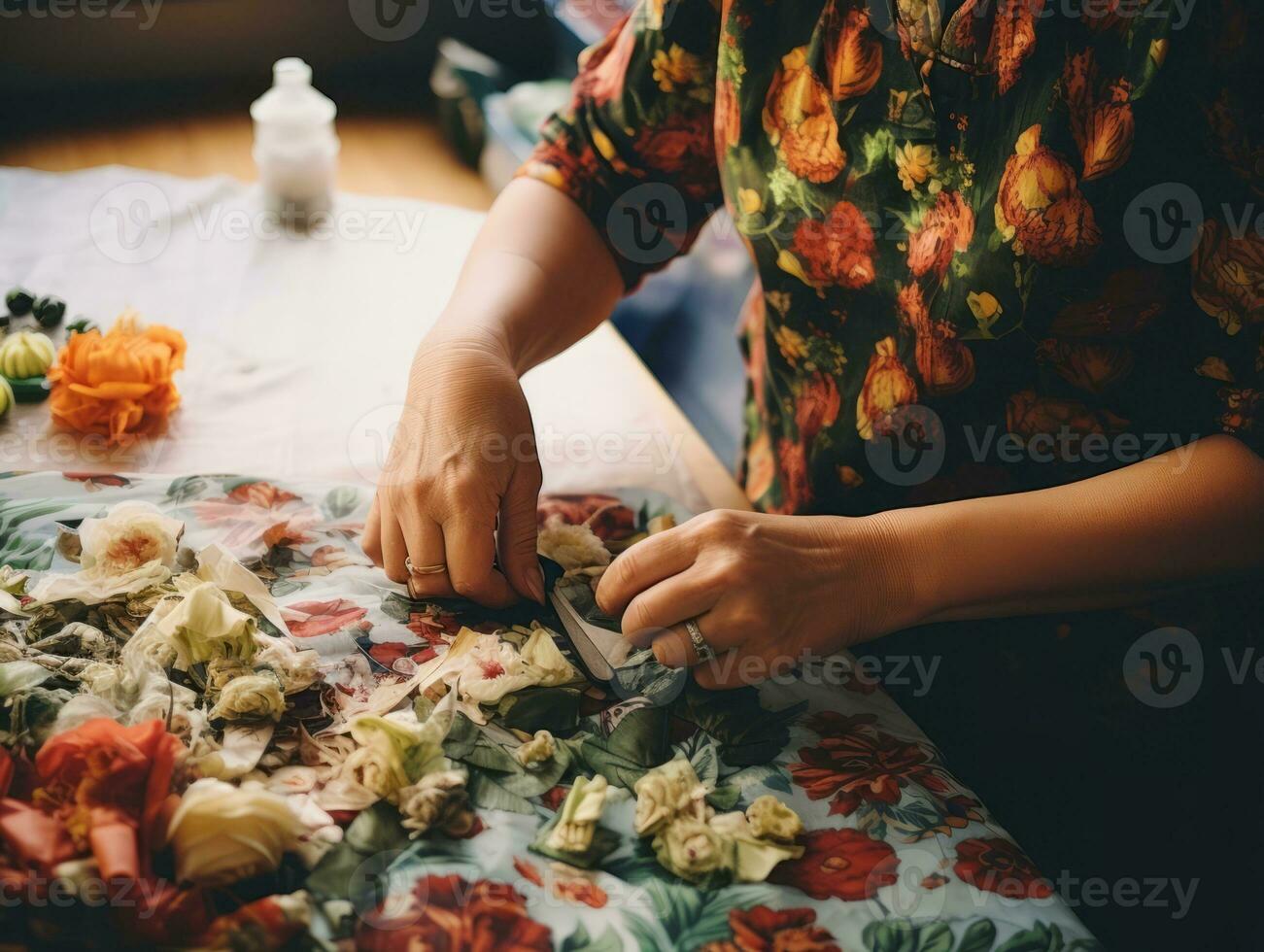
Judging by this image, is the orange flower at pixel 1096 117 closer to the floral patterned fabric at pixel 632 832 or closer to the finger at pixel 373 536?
the floral patterned fabric at pixel 632 832

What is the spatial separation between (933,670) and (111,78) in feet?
5.50

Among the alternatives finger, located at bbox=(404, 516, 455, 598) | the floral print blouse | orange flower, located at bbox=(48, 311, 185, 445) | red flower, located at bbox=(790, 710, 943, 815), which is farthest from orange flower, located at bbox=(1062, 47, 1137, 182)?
orange flower, located at bbox=(48, 311, 185, 445)

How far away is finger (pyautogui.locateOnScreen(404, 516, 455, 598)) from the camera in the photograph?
2.36ft

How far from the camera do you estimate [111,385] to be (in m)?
0.91

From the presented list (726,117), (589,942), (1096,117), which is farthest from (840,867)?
(726,117)

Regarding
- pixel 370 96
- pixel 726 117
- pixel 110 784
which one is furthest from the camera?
pixel 370 96

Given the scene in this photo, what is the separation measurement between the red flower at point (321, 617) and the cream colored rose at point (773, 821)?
0.29 m

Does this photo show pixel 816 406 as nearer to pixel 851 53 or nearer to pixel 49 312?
pixel 851 53

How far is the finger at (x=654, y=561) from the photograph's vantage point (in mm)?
654

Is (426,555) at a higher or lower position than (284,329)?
lower

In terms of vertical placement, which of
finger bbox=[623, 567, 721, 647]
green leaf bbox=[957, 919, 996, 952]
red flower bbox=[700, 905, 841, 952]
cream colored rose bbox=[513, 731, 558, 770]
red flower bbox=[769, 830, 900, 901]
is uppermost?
finger bbox=[623, 567, 721, 647]

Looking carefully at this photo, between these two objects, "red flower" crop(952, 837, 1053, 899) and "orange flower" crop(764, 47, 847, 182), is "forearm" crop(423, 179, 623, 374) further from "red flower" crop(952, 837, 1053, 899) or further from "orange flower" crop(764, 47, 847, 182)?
"red flower" crop(952, 837, 1053, 899)

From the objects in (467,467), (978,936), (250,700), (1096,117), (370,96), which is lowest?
(978,936)

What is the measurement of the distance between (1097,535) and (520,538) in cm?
38
